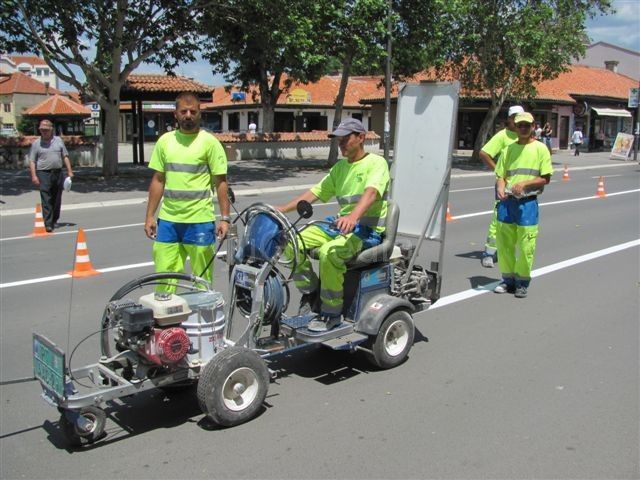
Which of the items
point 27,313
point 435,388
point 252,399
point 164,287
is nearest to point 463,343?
point 435,388

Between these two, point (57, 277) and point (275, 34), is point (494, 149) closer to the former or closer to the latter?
point (57, 277)

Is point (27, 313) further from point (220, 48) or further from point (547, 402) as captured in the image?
point (220, 48)

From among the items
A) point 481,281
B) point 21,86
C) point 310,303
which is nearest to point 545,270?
point 481,281

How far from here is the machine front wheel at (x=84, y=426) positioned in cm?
378

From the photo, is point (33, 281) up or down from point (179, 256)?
down

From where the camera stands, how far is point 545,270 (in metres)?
8.61

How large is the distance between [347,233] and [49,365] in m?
2.10

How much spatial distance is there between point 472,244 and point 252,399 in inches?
278

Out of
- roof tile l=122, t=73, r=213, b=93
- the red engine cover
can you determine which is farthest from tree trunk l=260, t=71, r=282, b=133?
the red engine cover

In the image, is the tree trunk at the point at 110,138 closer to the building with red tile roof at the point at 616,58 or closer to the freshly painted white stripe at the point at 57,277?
the freshly painted white stripe at the point at 57,277

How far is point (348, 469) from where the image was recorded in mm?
3621

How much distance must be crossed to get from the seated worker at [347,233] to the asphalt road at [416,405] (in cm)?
63

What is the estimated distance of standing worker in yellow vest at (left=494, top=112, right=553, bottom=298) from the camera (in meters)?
7.19

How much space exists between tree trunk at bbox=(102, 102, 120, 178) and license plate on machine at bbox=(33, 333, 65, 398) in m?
17.5
